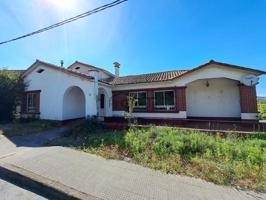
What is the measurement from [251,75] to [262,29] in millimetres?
2992

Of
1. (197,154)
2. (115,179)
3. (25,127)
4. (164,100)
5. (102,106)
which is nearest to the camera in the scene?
(115,179)

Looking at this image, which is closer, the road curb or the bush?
the road curb

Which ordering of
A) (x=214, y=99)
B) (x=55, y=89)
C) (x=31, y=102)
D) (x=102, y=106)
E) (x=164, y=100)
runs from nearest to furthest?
(x=55, y=89)
(x=214, y=99)
(x=164, y=100)
(x=31, y=102)
(x=102, y=106)

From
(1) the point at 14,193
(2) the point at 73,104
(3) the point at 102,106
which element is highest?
(2) the point at 73,104

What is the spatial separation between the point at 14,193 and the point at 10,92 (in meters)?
14.2

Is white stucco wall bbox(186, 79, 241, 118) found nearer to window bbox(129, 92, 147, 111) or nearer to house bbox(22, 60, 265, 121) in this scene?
house bbox(22, 60, 265, 121)

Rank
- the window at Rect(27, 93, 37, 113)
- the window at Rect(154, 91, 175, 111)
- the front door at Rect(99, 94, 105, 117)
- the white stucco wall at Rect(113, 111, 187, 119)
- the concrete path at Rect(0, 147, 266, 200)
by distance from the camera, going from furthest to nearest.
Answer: the front door at Rect(99, 94, 105, 117), the window at Rect(27, 93, 37, 113), the window at Rect(154, 91, 175, 111), the white stucco wall at Rect(113, 111, 187, 119), the concrete path at Rect(0, 147, 266, 200)

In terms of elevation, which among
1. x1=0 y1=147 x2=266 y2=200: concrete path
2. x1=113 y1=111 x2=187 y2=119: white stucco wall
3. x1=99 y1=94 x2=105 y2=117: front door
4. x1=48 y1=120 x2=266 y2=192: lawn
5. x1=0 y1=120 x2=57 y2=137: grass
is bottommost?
x1=0 y1=147 x2=266 y2=200: concrete path

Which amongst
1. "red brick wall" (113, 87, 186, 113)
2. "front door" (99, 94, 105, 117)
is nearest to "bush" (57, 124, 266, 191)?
"red brick wall" (113, 87, 186, 113)

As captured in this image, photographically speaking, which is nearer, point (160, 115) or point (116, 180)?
point (116, 180)

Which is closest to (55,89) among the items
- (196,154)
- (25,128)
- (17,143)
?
(25,128)

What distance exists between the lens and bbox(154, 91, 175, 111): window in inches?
592

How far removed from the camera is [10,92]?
1559 cm

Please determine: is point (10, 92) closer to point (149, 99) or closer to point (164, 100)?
point (149, 99)
